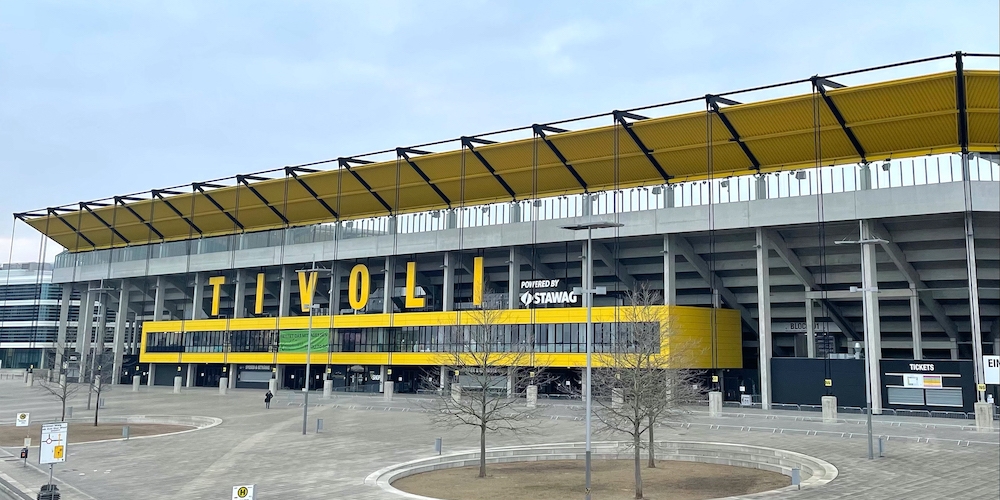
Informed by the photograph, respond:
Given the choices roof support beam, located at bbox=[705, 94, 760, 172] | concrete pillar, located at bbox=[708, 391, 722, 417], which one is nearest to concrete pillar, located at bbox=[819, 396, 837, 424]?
concrete pillar, located at bbox=[708, 391, 722, 417]

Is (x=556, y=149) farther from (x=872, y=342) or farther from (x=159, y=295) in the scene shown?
(x=159, y=295)

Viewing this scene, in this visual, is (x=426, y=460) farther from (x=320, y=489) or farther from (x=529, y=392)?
(x=529, y=392)

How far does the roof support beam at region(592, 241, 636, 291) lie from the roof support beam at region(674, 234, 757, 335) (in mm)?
6439

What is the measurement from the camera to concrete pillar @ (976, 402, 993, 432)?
42.5m

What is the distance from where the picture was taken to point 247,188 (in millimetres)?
90500

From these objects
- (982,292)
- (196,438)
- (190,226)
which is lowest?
(196,438)

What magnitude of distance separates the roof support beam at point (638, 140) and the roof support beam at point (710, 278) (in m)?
5.73

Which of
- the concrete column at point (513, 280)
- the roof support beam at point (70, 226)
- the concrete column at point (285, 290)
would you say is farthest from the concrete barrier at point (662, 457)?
the roof support beam at point (70, 226)

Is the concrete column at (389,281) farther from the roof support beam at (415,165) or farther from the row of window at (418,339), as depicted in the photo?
the roof support beam at (415,165)

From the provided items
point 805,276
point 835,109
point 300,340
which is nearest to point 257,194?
point 300,340

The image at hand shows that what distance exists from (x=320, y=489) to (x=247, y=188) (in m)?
69.1

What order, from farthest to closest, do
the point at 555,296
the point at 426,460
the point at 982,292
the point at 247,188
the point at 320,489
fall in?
the point at 247,188 < the point at 555,296 < the point at 982,292 < the point at 426,460 < the point at 320,489

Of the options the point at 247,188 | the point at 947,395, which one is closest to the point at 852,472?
the point at 947,395

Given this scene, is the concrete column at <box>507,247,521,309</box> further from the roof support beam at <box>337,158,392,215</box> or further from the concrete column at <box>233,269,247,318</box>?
the concrete column at <box>233,269,247,318</box>
